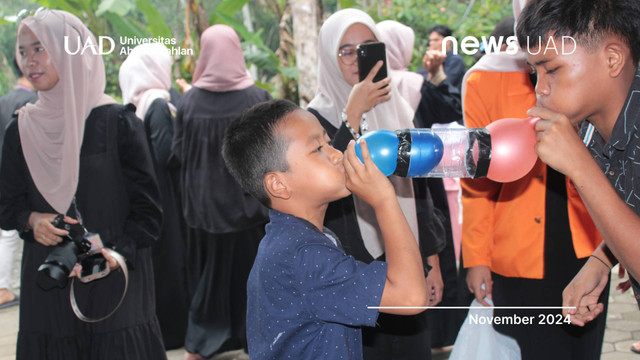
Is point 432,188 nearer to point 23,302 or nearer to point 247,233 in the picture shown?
point 247,233

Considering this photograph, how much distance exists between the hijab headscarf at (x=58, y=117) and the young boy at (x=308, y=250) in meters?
1.15

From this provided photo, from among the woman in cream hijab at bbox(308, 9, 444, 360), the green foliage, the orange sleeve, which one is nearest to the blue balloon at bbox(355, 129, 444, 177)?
the woman in cream hijab at bbox(308, 9, 444, 360)

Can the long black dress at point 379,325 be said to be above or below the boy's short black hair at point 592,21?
below

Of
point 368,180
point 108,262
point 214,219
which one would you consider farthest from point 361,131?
point 214,219

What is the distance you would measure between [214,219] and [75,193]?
1.36 m

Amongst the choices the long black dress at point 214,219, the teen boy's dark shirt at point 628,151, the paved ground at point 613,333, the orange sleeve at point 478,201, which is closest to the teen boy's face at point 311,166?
the teen boy's dark shirt at point 628,151

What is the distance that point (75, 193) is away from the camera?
258 centimetres

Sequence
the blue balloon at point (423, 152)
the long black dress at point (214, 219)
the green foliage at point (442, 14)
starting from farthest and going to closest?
1. the green foliage at point (442, 14)
2. the long black dress at point (214, 219)
3. the blue balloon at point (423, 152)

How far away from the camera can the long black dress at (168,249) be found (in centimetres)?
422

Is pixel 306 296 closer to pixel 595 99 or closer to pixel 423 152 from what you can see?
pixel 423 152

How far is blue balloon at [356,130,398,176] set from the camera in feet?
4.88

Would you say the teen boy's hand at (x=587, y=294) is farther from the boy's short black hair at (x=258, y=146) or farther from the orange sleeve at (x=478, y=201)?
the boy's short black hair at (x=258, y=146)

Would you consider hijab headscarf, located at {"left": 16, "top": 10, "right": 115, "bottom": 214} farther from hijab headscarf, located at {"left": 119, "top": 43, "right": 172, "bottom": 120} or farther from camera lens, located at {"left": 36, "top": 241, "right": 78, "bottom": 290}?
hijab headscarf, located at {"left": 119, "top": 43, "right": 172, "bottom": 120}

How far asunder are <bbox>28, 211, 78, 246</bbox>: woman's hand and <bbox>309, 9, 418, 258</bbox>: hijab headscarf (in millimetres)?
1133
